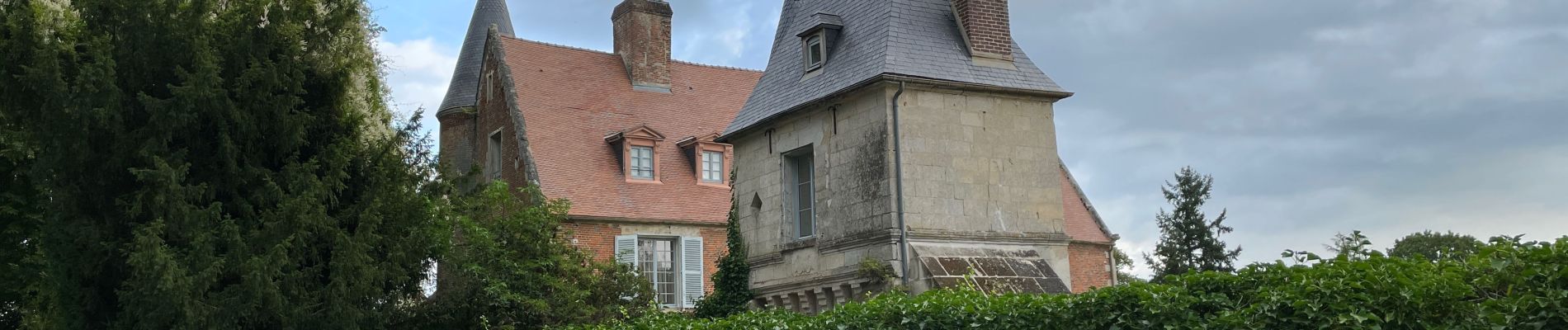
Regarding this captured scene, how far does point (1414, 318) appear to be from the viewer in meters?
6.17

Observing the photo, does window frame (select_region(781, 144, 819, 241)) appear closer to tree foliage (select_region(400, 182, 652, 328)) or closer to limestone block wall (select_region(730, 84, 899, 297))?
limestone block wall (select_region(730, 84, 899, 297))

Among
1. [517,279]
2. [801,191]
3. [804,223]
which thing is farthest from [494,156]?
[804,223]

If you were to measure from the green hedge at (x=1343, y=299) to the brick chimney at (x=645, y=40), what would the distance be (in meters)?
18.6

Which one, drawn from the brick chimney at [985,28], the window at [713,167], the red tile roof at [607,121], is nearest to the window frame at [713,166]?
the window at [713,167]

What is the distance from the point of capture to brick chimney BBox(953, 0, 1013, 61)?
49.7 feet

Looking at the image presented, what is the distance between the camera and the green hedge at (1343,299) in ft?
18.6

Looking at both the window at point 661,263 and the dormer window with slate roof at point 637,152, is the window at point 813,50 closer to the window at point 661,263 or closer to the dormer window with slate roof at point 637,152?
the window at point 661,263

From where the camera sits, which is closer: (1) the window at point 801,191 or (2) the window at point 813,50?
(1) the window at point 801,191

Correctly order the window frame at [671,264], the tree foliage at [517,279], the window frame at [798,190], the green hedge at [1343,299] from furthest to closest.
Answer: the window frame at [671,264]
the tree foliage at [517,279]
the window frame at [798,190]
the green hedge at [1343,299]

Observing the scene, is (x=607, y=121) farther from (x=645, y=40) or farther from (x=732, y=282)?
(x=732, y=282)

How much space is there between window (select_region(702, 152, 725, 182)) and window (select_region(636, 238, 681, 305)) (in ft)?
6.18

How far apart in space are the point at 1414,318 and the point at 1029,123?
8869 mm

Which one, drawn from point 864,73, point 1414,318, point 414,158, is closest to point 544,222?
point 414,158

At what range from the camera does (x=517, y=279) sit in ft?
56.0
